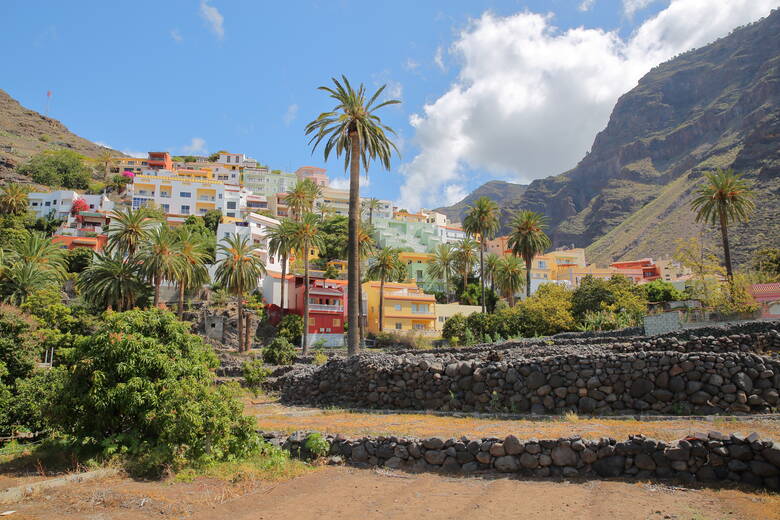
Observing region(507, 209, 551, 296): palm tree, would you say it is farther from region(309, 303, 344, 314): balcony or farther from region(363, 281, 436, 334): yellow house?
region(309, 303, 344, 314): balcony

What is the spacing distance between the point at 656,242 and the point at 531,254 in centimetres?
7624

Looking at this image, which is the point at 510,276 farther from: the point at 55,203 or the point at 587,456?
the point at 55,203

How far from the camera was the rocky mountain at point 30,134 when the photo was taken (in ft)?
473

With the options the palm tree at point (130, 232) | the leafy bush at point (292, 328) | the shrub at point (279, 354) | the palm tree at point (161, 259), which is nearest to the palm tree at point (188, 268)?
the palm tree at point (161, 259)

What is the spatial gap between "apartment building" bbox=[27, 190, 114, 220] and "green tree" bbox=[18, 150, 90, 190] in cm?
2170

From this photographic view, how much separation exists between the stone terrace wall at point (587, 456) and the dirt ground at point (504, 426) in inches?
28.5

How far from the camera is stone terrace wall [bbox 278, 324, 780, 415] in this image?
14367mm

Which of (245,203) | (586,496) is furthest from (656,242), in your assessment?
(586,496)

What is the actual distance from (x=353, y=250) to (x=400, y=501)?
2182 centimetres

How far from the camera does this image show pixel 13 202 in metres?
81.5

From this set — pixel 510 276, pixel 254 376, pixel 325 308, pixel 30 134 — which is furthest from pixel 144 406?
pixel 30 134

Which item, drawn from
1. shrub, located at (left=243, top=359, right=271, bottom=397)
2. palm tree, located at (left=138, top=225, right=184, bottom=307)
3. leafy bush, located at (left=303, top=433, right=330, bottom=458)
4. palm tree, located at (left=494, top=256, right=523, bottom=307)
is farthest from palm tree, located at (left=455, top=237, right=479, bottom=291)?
leafy bush, located at (left=303, top=433, right=330, bottom=458)

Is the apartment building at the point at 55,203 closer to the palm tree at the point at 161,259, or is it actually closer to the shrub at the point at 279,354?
the palm tree at the point at 161,259

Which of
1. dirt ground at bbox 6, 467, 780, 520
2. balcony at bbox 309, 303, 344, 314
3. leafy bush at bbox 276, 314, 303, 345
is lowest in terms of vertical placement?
dirt ground at bbox 6, 467, 780, 520
